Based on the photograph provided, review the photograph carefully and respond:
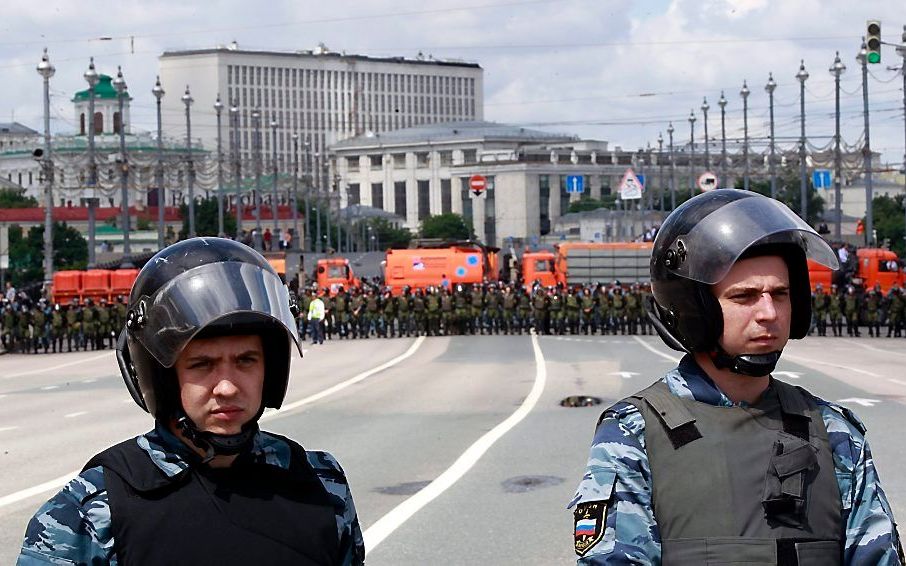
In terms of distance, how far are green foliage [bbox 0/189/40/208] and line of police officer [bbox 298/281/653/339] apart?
11837 cm

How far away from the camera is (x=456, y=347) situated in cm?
4166

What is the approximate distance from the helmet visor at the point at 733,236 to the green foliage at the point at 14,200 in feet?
536

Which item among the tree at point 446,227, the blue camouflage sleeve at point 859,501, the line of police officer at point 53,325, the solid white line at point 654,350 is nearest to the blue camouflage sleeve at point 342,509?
the blue camouflage sleeve at point 859,501

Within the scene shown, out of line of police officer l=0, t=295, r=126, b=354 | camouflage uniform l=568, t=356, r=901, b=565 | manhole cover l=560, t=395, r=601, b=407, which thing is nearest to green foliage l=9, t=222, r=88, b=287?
line of police officer l=0, t=295, r=126, b=354

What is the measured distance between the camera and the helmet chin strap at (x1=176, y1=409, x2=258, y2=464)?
371cm

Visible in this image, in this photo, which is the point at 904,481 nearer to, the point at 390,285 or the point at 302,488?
the point at 302,488

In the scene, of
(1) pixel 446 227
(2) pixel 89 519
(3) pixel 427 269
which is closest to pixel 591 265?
(3) pixel 427 269


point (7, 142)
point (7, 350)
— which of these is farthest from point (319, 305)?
point (7, 142)

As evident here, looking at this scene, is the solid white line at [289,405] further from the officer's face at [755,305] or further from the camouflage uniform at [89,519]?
the officer's face at [755,305]

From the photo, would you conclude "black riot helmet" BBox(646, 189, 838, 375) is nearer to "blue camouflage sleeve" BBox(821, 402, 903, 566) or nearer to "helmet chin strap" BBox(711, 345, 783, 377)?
"helmet chin strap" BBox(711, 345, 783, 377)

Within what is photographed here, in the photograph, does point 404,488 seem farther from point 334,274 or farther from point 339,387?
point 334,274

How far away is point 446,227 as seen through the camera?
626ft

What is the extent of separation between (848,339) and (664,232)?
143 ft

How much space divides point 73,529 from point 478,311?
1867 inches
